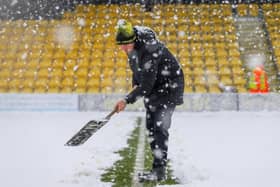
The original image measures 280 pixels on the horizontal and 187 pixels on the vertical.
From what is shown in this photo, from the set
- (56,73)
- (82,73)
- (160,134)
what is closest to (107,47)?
(82,73)

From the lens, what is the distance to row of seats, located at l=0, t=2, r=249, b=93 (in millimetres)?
14336

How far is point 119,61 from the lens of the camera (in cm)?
1521

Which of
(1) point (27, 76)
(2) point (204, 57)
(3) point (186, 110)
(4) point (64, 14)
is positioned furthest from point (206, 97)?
(4) point (64, 14)

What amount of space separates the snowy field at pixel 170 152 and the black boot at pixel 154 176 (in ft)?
0.71

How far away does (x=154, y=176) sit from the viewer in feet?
13.9

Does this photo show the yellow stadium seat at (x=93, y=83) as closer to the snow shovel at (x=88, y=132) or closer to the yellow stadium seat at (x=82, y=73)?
the yellow stadium seat at (x=82, y=73)

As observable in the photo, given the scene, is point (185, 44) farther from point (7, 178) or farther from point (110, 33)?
point (7, 178)

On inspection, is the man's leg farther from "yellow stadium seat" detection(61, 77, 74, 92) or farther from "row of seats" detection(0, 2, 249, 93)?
"yellow stadium seat" detection(61, 77, 74, 92)

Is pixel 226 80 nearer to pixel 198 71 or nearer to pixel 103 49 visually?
pixel 198 71

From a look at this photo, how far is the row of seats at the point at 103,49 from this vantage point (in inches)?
564

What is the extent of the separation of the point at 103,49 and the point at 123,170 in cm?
1128

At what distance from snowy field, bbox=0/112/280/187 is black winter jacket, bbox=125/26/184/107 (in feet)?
2.49

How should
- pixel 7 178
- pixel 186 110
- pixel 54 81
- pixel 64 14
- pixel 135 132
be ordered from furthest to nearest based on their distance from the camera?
pixel 64 14 → pixel 54 81 → pixel 186 110 → pixel 135 132 → pixel 7 178

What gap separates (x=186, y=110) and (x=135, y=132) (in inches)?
180
